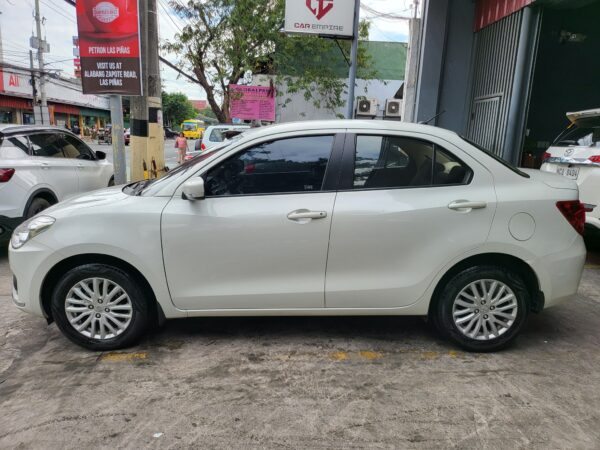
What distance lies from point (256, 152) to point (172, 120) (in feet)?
245

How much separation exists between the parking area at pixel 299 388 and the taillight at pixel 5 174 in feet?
7.71

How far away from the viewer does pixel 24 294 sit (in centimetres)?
335

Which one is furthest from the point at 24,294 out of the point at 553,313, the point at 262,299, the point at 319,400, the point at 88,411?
the point at 553,313

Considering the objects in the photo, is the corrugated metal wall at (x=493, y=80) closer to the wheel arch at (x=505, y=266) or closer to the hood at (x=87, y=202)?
the wheel arch at (x=505, y=266)

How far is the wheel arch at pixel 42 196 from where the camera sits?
5.96m

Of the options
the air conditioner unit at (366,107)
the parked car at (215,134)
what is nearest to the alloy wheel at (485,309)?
the parked car at (215,134)

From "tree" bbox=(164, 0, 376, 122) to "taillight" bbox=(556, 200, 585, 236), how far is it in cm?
1352

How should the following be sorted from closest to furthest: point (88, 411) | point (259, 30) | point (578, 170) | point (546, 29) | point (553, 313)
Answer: point (88, 411), point (553, 313), point (578, 170), point (546, 29), point (259, 30)

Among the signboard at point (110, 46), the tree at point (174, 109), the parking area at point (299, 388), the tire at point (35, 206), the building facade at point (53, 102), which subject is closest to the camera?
the parking area at point (299, 388)

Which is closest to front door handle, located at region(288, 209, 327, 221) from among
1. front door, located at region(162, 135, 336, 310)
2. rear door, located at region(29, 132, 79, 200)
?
front door, located at region(162, 135, 336, 310)

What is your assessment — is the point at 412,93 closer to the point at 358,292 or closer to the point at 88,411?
the point at 358,292

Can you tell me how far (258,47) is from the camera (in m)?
17.2

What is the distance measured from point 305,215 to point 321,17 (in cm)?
586

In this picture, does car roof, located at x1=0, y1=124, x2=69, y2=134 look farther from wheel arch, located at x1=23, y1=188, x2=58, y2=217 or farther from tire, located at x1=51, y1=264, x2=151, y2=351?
tire, located at x1=51, y1=264, x2=151, y2=351
